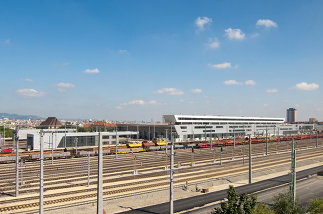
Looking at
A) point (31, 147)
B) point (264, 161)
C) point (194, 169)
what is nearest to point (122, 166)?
point (194, 169)

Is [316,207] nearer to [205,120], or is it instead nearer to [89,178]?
[89,178]

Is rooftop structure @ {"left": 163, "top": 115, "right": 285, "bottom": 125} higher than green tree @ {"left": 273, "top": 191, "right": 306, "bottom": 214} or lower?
higher

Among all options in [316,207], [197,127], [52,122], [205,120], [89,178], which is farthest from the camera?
[205,120]

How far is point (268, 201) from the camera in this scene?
2952 cm

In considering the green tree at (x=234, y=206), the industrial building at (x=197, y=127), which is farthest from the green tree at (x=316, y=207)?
the industrial building at (x=197, y=127)

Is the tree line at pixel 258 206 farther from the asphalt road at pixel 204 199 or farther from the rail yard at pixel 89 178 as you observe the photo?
the rail yard at pixel 89 178

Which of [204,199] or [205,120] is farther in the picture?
[205,120]

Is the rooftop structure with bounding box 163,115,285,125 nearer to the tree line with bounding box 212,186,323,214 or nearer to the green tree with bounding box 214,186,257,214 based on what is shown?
the tree line with bounding box 212,186,323,214

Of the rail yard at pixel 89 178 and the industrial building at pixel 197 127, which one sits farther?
the industrial building at pixel 197 127

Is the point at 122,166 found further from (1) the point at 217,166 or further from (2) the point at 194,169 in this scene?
(1) the point at 217,166

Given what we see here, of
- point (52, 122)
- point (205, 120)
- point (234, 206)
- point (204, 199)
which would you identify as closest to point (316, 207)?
point (234, 206)

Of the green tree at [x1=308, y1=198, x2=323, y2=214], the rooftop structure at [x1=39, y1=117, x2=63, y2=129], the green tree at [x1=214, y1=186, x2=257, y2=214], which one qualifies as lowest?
the green tree at [x1=308, y1=198, x2=323, y2=214]

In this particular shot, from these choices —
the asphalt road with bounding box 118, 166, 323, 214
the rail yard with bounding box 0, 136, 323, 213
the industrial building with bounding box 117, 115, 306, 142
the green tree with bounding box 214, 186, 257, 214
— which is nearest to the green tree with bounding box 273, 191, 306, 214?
the green tree with bounding box 214, 186, 257, 214

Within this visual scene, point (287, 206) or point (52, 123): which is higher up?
point (52, 123)
